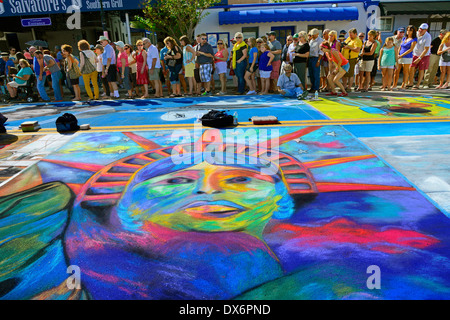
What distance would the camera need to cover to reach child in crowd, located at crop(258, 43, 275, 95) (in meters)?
9.59

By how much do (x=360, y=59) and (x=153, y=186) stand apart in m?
8.66

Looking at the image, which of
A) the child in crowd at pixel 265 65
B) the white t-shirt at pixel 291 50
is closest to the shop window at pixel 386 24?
the white t-shirt at pixel 291 50

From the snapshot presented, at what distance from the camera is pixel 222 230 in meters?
2.99

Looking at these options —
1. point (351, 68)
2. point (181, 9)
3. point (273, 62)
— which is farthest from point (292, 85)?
point (181, 9)

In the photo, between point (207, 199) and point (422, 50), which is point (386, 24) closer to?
point (422, 50)

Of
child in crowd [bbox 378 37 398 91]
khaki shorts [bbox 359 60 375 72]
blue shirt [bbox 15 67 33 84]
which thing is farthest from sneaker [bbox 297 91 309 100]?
blue shirt [bbox 15 67 33 84]

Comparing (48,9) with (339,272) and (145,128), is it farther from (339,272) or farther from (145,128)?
(339,272)

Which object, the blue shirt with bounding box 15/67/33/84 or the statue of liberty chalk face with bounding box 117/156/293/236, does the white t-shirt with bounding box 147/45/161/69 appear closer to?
the blue shirt with bounding box 15/67/33/84

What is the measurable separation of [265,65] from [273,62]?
1.33 ft

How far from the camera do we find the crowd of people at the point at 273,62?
9297 mm

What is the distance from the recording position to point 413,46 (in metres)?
9.52

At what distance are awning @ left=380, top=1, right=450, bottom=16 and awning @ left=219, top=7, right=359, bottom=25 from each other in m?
2.17

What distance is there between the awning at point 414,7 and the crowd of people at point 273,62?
627cm

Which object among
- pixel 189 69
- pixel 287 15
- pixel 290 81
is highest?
pixel 287 15
